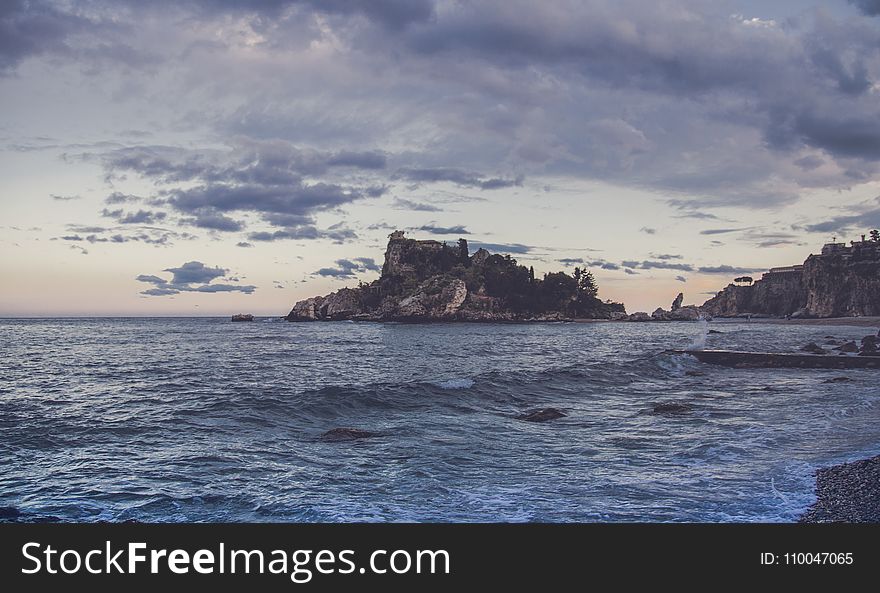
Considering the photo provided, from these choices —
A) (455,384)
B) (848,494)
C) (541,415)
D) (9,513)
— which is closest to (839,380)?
(541,415)

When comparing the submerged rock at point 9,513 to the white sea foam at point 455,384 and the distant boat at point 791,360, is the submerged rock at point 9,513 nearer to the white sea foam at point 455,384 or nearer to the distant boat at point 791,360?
the white sea foam at point 455,384

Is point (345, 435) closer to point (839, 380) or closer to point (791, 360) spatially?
point (839, 380)

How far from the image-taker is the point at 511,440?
85.8ft

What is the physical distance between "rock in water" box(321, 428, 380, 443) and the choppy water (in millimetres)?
811

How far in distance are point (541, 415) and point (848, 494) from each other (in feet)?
52.8

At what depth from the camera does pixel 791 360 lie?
58.9m

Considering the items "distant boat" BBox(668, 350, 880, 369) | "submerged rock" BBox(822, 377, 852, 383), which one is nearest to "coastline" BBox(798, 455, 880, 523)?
"submerged rock" BBox(822, 377, 852, 383)

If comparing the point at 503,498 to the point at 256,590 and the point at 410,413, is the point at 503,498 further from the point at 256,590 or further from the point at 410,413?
the point at 410,413

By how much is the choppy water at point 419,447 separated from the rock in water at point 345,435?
0.81 m

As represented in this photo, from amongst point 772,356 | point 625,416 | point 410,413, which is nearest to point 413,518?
point 410,413

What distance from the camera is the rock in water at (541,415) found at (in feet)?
102

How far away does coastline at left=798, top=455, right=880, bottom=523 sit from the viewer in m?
14.7

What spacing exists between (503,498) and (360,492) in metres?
4.28

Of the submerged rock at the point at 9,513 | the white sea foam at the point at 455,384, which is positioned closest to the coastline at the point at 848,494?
the submerged rock at the point at 9,513
